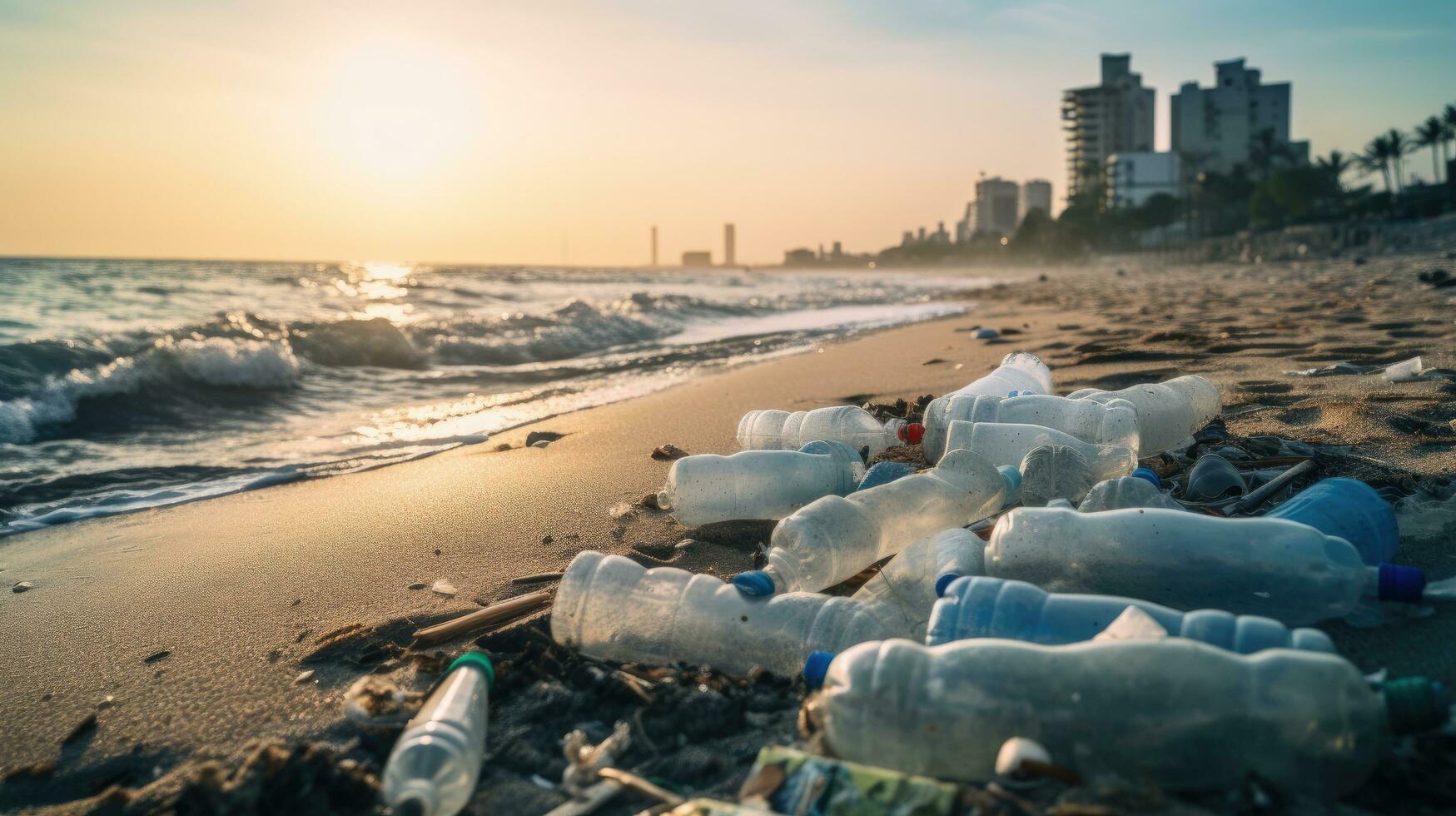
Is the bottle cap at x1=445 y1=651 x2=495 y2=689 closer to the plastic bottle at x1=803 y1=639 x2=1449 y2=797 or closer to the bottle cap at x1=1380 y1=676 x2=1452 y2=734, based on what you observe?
the plastic bottle at x1=803 y1=639 x2=1449 y2=797

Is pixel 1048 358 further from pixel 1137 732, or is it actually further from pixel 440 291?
pixel 440 291

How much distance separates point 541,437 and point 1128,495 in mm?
2783

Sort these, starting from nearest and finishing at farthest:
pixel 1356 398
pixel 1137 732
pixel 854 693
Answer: pixel 1137 732 < pixel 854 693 < pixel 1356 398

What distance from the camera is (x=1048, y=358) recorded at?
529cm

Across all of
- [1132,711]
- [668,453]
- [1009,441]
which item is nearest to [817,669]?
[1132,711]

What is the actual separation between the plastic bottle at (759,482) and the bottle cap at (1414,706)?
147 cm

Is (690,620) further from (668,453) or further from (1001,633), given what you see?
(668,453)

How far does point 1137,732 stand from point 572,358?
7681 mm

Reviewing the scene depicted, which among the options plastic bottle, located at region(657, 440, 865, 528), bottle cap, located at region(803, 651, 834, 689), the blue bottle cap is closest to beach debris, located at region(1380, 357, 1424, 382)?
plastic bottle, located at region(657, 440, 865, 528)

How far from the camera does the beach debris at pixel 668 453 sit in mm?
3416

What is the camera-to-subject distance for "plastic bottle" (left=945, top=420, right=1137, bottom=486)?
2389 millimetres

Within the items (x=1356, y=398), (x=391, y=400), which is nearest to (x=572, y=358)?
(x=391, y=400)

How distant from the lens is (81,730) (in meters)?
1.57

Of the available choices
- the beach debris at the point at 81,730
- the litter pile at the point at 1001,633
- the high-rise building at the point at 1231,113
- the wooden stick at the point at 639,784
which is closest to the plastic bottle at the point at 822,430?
the litter pile at the point at 1001,633
